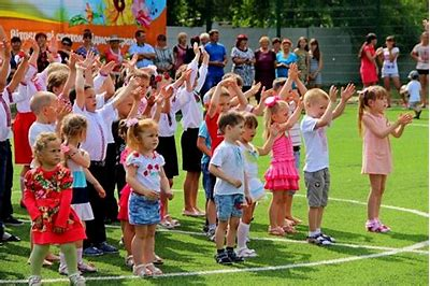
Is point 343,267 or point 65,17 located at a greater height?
point 65,17

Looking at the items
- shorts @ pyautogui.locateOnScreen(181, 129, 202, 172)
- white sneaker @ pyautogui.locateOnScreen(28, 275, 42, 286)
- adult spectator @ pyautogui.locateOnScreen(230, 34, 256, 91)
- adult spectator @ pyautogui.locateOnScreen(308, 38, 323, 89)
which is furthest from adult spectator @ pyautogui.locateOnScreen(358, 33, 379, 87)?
white sneaker @ pyautogui.locateOnScreen(28, 275, 42, 286)

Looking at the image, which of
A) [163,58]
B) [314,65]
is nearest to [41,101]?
[163,58]

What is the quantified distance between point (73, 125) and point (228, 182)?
5.44 ft

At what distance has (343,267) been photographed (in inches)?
360

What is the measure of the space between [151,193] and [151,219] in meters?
0.25

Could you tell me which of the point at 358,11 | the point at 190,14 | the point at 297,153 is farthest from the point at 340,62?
the point at 297,153

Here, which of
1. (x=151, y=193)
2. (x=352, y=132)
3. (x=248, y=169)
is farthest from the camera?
(x=352, y=132)

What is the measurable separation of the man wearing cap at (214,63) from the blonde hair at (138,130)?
16.1 meters

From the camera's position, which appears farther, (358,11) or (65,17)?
(358,11)

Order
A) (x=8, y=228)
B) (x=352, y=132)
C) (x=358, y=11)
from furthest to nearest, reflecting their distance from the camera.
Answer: (x=358, y=11) < (x=352, y=132) < (x=8, y=228)

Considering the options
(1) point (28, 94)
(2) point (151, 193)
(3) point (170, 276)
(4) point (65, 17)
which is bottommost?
(3) point (170, 276)

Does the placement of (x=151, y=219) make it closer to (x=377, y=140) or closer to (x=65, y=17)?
(x=377, y=140)

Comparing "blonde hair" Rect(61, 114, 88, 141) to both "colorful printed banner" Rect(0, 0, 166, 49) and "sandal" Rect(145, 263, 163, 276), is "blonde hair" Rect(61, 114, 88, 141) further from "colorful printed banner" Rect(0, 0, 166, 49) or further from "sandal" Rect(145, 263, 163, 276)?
"colorful printed banner" Rect(0, 0, 166, 49)

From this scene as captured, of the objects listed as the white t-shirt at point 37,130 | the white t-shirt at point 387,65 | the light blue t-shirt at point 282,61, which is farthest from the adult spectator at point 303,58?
the white t-shirt at point 37,130
